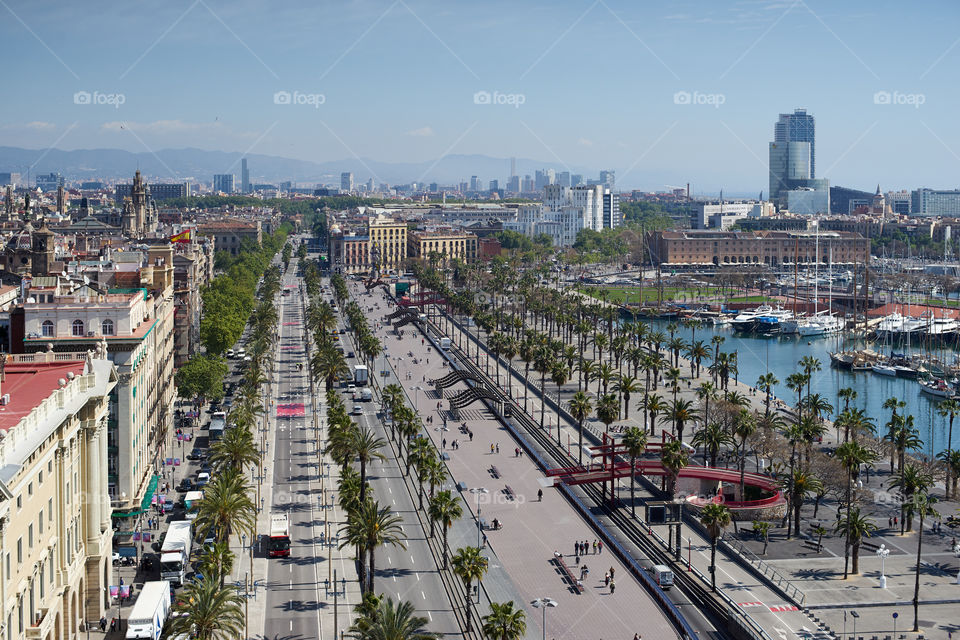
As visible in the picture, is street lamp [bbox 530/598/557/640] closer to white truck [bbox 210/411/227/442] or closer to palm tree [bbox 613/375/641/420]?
palm tree [bbox 613/375/641/420]

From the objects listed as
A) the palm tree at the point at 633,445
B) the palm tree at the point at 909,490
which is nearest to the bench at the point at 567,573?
the palm tree at the point at 633,445

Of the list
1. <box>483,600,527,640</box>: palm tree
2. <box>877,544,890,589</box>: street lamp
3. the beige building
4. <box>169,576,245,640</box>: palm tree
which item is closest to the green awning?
the beige building

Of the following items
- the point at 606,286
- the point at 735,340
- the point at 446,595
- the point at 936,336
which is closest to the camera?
the point at 446,595

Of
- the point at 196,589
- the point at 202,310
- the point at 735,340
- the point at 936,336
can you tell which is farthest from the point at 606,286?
the point at 196,589

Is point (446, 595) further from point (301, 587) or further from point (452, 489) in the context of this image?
point (452, 489)

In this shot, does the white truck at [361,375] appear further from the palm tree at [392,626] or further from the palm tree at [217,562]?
the palm tree at [392,626]
